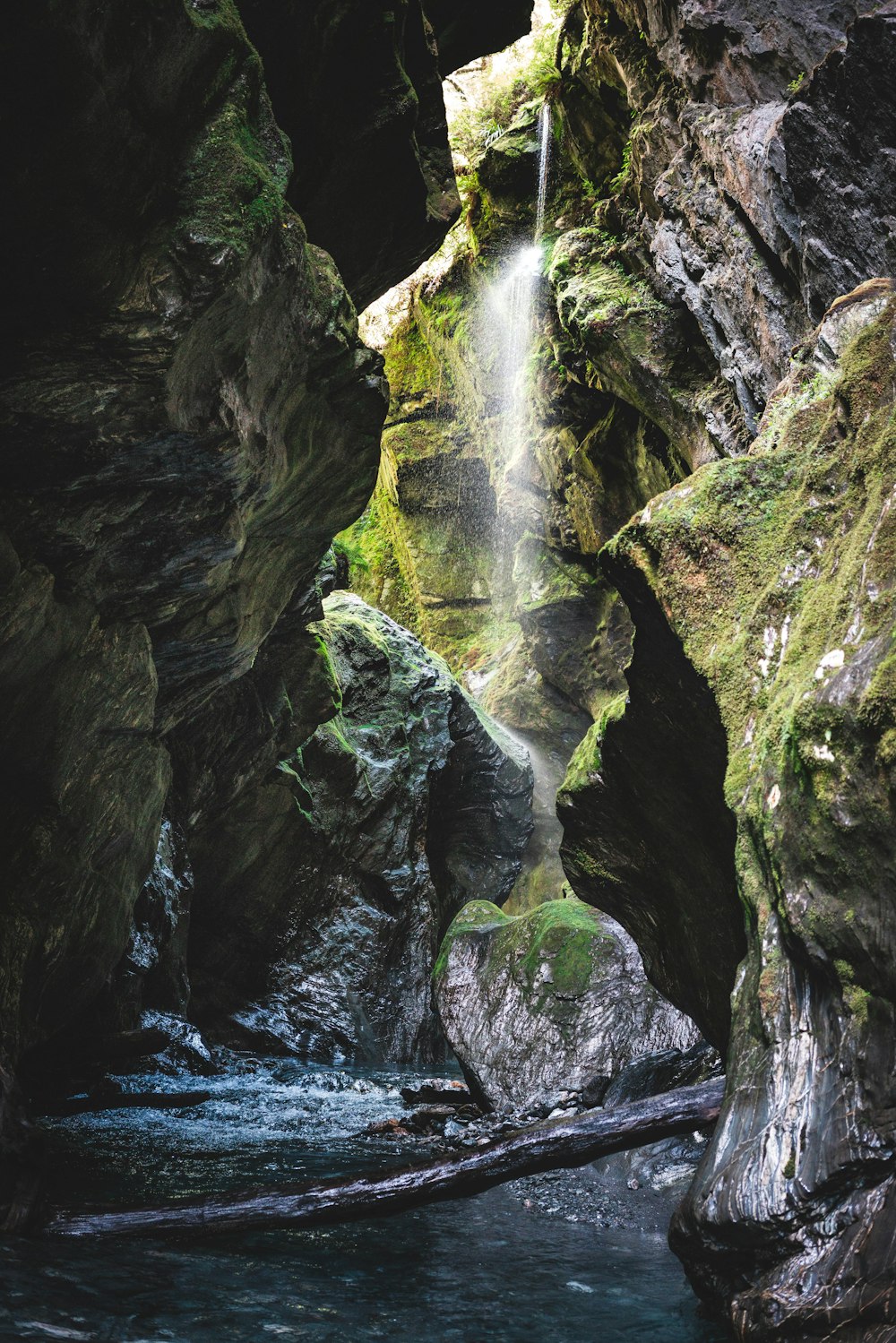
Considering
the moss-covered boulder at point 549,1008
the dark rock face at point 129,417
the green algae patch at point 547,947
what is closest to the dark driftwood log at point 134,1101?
the dark rock face at point 129,417

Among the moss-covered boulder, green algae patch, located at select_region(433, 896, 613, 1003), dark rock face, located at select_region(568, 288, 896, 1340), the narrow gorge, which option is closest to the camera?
dark rock face, located at select_region(568, 288, 896, 1340)

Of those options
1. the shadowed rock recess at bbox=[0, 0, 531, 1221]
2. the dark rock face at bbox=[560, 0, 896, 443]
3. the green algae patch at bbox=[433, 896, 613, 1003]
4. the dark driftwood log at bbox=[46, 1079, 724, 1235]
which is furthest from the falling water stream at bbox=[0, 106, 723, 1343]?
the dark rock face at bbox=[560, 0, 896, 443]

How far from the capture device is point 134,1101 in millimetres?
10406

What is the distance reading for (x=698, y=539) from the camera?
531 centimetres

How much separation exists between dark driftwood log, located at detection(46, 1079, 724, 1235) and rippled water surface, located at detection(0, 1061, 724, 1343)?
6.5 inches

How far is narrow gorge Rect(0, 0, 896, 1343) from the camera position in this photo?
3.79 meters

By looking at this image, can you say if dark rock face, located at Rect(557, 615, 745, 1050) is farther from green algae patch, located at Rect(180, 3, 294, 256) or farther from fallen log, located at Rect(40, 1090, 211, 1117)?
fallen log, located at Rect(40, 1090, 211, 1117)

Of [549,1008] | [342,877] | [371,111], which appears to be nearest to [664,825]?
[549,1008]

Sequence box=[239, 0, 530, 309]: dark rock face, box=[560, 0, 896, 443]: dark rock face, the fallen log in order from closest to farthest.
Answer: box=[239, 0, 530, 309]: dark rock face → box=[560, 0, 896, 443]: dark rock face → the fallen log

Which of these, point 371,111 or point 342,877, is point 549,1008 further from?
point 371,111

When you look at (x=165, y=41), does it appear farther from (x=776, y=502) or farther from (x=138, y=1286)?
(x=138, y=1286)

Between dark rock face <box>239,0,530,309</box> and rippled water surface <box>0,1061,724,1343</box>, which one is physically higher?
dark rock face <box>239,0,530,309</box>

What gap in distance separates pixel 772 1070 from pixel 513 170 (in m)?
22.1

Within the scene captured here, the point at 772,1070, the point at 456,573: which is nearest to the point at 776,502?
the point at 772,1070
